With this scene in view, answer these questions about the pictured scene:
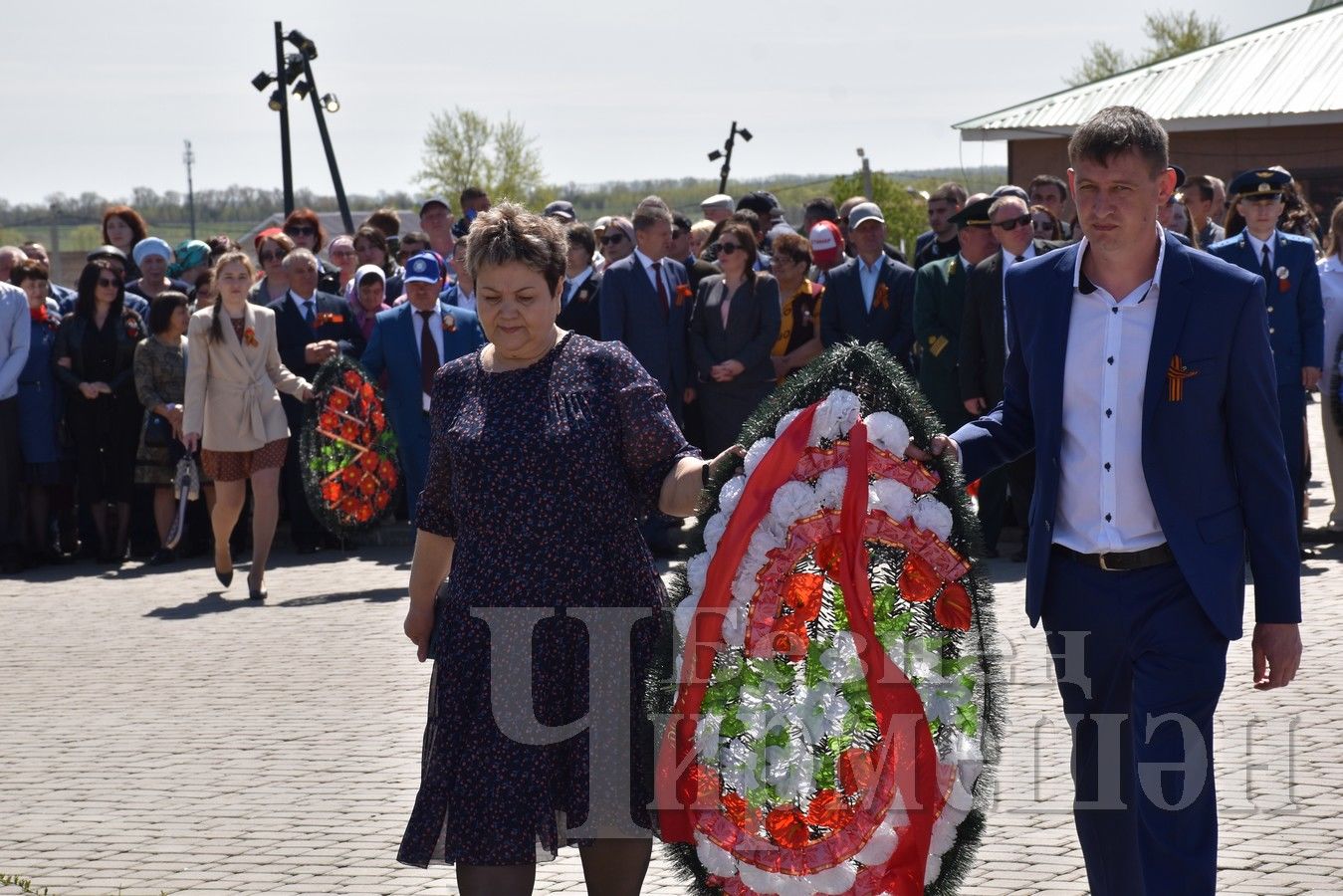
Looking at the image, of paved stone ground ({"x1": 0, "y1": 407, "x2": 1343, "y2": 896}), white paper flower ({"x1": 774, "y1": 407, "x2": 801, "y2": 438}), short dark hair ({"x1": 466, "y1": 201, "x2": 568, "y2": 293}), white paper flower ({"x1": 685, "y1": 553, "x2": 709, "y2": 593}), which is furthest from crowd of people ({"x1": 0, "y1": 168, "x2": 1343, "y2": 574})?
white paper flower ({"x1": 774, "y1": 407, "x2": 801, "y2": 438})

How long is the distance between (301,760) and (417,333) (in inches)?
211

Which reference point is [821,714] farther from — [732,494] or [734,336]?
[734,336]

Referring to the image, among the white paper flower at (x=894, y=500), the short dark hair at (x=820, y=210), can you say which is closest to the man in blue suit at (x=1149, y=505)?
the white paper flower at (x=894, y=500)

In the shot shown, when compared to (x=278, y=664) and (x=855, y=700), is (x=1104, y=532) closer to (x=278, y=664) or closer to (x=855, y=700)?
(x=855, y=700)

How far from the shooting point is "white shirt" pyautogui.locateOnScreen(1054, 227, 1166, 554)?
15.0ft

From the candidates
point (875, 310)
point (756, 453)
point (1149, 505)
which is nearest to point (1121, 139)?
point (1149, 505)

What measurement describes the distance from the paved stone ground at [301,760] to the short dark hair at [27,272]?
11.7 ft

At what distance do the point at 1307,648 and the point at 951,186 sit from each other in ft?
24.8

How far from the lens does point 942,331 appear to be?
39.7ft

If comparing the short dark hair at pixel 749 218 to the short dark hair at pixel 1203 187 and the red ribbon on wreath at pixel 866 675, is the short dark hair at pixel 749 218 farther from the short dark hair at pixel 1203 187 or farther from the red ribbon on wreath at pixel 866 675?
the red ribbon on wreath at pixel 866 675

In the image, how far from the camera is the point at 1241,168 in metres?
27.2

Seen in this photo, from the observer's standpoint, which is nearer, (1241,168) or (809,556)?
(809,556)

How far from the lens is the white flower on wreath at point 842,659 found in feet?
15.6

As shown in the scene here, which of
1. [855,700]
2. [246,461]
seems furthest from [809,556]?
[246,461]
